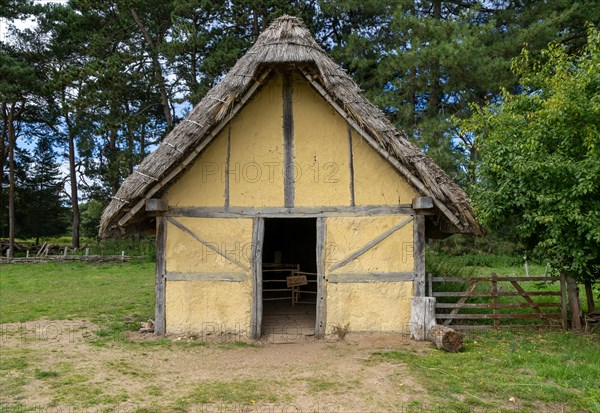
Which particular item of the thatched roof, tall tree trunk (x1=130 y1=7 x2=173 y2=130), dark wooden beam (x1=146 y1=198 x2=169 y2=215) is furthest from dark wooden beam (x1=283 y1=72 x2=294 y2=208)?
tall tree trunk (x1=130 y1=7 x2=173 y2=130)

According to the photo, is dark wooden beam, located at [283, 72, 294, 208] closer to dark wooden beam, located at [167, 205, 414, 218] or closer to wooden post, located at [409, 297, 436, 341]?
dark wooden beam, located at [167, 205, 414, 218]

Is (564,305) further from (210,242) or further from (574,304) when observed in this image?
(210,242)

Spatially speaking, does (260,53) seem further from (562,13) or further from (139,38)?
(139,38)

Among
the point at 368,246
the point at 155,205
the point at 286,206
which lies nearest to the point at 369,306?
the point at 368,246

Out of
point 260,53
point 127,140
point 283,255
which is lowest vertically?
point 283,255

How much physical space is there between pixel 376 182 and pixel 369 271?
1.64 m

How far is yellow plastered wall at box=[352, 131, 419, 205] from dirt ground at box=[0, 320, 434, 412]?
2.46m

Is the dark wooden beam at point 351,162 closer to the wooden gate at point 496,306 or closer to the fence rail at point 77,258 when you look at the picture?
the wooden gate at point 496,306

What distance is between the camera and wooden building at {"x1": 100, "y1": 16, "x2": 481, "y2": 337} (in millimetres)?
8242

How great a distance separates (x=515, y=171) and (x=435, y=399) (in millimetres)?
4706

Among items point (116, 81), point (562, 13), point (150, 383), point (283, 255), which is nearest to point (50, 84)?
point (116, 81)

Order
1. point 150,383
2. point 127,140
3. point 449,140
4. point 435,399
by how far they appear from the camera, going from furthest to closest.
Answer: point 127,140 < point 449,140 < point 150,383 < point 435,399

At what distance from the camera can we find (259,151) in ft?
27.9

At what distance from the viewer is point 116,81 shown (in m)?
23.1
